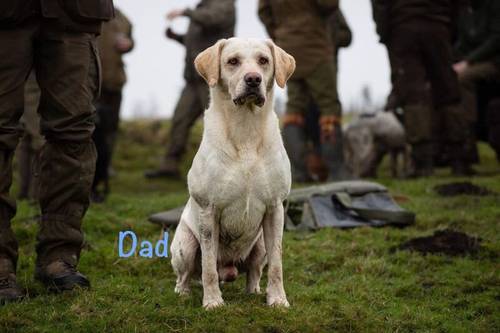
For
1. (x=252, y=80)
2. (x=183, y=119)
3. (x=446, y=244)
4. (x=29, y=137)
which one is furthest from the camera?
(x=183, y=119)

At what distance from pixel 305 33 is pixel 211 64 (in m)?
5.24

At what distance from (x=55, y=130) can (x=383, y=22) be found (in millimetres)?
6119

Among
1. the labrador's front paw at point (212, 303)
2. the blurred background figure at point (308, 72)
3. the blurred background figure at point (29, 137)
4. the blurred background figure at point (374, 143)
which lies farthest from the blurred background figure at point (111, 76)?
the labrador's front paw at point (212, 303)

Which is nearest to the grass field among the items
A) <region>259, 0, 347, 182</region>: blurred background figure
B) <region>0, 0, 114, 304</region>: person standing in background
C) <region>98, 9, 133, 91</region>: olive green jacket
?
<region>0, 0, 114, 304</region>: person standing in background

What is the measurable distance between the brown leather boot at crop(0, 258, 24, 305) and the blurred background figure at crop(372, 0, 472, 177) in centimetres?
651

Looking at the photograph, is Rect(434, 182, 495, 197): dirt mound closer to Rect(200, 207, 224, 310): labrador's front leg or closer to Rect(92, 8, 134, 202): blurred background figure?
Rect(92, 8, 134, 202): blurred background figure

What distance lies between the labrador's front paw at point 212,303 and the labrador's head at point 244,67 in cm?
111

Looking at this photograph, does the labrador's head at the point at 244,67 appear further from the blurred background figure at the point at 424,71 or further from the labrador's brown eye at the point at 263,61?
the blurred background figure at the point at 424,71

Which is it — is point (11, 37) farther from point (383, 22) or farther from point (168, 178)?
point (168, 178)

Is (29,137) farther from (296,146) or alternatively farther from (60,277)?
(60,277)

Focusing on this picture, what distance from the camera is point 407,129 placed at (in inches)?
377

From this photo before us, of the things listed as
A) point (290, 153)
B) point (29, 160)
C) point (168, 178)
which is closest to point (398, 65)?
point (290, 153)

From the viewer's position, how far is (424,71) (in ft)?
31.2

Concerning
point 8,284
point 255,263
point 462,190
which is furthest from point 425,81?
point 8,284
